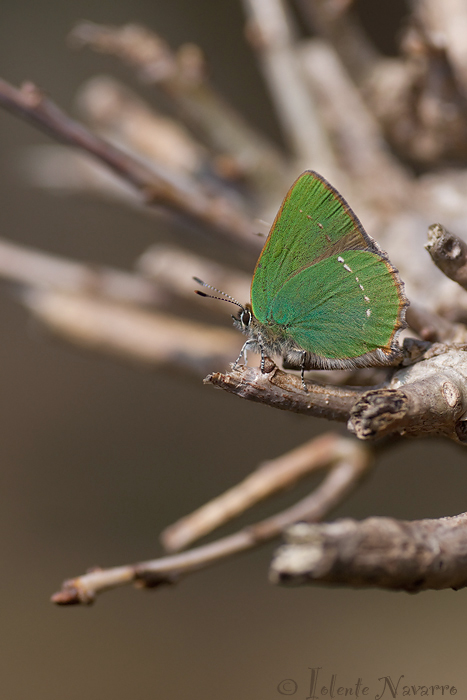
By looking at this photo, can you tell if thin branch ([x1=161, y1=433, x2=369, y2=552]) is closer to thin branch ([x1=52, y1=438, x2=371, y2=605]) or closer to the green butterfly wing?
thin branch ([x1=52, y1=438, x2=371, y2=605])

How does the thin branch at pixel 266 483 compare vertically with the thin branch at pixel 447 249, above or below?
below

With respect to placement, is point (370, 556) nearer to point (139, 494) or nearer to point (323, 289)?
point (323, 289)

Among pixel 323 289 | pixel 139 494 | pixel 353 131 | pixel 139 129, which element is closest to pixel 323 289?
pixel 323 289

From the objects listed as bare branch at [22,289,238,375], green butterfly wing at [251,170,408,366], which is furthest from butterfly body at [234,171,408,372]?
bare branch at [22,289,238,375]

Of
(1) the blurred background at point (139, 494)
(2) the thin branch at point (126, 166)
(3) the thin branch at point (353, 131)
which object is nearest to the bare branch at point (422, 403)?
(2) the thin branch at point (126, 166)

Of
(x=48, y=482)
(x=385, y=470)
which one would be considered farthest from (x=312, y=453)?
(x=48, y=482)

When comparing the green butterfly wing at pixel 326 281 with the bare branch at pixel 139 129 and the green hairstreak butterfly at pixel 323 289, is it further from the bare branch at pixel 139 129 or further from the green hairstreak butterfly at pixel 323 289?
the bare branch at pixel 139 129

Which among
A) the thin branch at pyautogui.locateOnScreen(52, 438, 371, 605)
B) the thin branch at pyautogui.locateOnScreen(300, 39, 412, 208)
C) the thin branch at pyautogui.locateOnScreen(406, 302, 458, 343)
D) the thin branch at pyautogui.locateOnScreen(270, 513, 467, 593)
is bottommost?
the thin branch at pyautogui.locateOnScreen(270, 513, 467, 593)
